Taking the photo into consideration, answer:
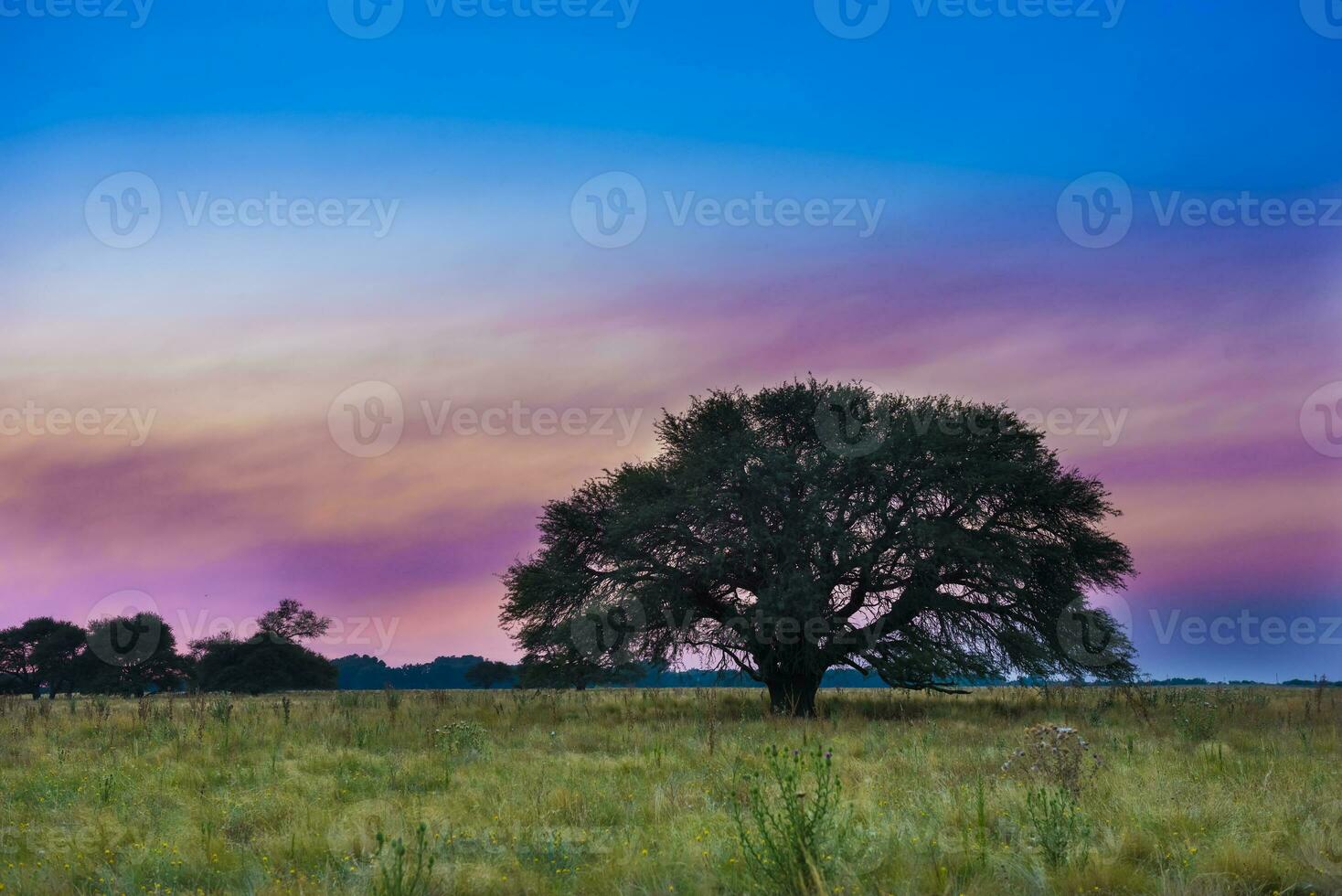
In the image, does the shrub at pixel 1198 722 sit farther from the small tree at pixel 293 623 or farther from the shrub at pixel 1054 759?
the small tree at pixel 293 623

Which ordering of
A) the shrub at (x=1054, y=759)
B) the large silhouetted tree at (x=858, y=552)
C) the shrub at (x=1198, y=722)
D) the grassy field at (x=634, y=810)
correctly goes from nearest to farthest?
the grassy field at (x=634, y=810), the shrub at (x=1054, y=759), the shrub at (x=1198, y=722), the large silhouetted tree at (x=858, y=552)

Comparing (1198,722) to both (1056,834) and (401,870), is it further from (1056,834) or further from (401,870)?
(401,870)

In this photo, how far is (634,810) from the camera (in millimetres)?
9273

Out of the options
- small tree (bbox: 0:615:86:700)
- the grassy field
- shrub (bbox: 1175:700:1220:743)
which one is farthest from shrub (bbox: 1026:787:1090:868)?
small tree (bbox: 0:615:86:700)

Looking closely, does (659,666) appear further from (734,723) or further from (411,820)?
(411,820)

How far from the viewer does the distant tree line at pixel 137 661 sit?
236 ft

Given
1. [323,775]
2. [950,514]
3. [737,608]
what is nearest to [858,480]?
[950,514]

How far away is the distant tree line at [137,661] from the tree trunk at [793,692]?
57836 mm

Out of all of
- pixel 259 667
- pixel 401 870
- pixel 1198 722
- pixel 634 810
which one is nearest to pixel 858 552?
pixel 1198 722

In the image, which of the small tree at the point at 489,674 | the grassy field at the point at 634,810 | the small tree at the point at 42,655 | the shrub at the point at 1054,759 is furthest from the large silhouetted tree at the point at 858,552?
the small tree at the point at 489,674

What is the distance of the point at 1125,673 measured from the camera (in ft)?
81.6

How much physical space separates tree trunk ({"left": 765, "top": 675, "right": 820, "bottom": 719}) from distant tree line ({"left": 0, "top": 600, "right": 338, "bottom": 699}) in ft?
190

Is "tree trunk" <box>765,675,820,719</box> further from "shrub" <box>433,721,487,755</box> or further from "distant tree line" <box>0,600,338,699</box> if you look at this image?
"distant tree line" <box>0,600,338,699</box>

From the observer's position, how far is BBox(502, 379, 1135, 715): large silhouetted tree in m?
23.1
